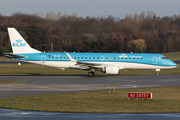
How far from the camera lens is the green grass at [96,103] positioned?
19.1 m

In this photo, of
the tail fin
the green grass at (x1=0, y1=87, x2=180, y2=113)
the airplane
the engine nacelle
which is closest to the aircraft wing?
the airplane

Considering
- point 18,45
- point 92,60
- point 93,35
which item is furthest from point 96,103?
point 93,35

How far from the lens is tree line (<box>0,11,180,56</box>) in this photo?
12200 centimetres

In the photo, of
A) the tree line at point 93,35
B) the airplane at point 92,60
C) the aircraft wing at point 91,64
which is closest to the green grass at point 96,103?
the aircraft wing at point 91,64

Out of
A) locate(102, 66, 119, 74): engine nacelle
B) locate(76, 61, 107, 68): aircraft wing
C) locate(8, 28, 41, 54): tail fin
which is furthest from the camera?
locate(8, 28, 41, 54): tail fin

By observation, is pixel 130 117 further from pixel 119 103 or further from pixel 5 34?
pixel 5 34

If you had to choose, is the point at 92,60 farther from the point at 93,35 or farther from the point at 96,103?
the point at 93,35

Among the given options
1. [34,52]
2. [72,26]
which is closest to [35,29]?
[72,26]

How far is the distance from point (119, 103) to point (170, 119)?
6.14m

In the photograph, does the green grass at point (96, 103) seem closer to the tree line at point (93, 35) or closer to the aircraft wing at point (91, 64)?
the aircraft wing at point (91, 64)

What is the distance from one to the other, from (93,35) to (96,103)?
11731 cm

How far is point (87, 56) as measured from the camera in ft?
149

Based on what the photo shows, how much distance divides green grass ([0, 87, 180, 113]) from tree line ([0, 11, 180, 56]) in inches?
3485

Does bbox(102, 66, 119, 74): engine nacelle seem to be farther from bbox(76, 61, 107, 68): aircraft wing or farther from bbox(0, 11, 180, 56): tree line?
bbox(0, 11, 180, 56): tree line
